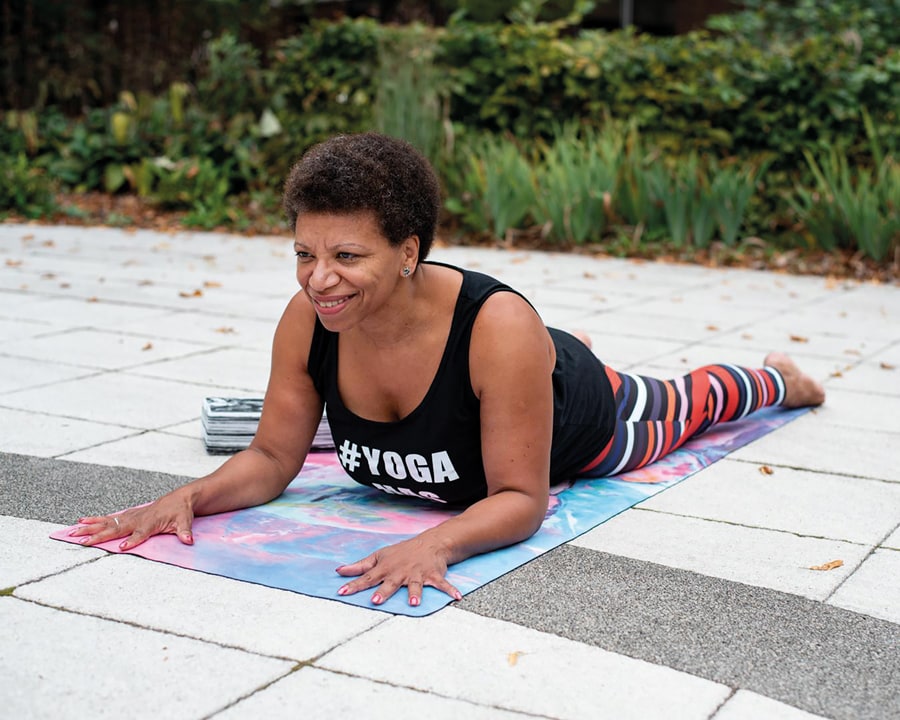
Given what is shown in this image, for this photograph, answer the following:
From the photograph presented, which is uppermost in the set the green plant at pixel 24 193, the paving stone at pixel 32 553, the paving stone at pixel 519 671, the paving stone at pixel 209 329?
the green plant at pixel 24 193

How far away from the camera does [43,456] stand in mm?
3727

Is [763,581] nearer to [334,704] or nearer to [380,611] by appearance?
[380,611]

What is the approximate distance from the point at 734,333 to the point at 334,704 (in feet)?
14.7

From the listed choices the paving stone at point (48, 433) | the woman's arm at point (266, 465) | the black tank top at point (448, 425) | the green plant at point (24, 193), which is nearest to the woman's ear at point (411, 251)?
the black tank top at point (448, 425)

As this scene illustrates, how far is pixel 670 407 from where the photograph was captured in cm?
386

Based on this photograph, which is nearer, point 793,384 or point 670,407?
point 670,407

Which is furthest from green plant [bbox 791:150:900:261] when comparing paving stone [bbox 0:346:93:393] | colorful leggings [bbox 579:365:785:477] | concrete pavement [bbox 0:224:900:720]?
paving stone [bbox 0:346:93:393]

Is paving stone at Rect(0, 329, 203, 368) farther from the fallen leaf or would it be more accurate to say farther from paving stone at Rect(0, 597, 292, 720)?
the fallen leaf

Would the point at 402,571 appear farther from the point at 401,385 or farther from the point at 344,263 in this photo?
the point at 344,263

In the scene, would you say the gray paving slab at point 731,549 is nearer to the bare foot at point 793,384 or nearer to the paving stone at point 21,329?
the bare foot at point 793,384

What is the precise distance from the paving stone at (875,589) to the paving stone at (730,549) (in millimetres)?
31

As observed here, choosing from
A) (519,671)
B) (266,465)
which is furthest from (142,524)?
(519,671)

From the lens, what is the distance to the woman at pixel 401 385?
2682 mm

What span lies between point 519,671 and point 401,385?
93 centimetres
